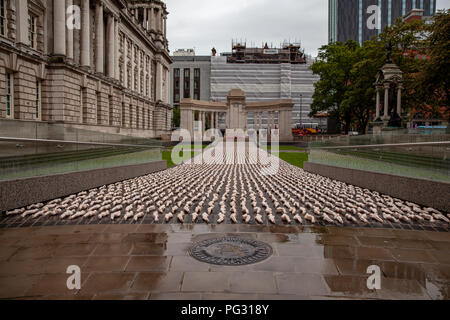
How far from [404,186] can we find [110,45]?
42.0 meters

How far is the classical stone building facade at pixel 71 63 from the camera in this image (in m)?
23.4

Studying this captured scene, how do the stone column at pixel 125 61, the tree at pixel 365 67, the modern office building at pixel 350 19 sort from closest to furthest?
the tree at pixel 365 67 → the stone column at pixel 125 61 → the modern office building at pixel 350 19

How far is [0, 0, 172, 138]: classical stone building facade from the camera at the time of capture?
23.4 meters

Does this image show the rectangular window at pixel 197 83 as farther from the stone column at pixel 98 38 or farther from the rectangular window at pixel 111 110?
the stone column at pixel 98 38

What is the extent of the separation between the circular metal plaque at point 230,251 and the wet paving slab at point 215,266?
0.39 feet

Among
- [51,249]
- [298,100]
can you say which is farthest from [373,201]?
[298,100]

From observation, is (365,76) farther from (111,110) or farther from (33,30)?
(33,30)

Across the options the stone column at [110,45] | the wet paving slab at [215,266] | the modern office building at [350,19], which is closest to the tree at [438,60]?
the wet paving slab at [215,266]

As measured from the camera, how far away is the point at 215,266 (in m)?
3.87

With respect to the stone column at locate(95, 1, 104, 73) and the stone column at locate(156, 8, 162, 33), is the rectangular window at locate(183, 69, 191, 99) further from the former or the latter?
the stone column at locate(95, 1, 104, 73)

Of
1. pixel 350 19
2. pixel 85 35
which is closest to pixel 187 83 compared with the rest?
pixel 350 19

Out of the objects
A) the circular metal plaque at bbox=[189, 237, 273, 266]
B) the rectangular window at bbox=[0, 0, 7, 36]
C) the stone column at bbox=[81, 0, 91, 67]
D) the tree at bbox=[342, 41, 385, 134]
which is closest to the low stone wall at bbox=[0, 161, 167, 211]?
the circular metal plaque at bbox=[189, 237, 273, 266]

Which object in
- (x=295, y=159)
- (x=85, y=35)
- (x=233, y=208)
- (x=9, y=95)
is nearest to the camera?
(x=233, y=208)

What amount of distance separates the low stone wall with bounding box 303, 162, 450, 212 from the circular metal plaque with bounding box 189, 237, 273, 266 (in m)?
4.57
